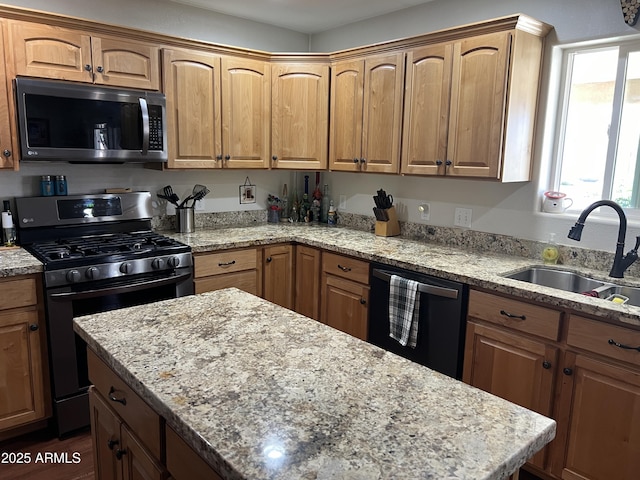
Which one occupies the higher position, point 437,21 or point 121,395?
point 437,21

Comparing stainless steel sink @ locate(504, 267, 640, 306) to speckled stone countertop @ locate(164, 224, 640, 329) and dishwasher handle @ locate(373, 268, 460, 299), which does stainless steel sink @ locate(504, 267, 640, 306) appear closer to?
speckled stone countertop @ locate(164, 224, 640, 329)

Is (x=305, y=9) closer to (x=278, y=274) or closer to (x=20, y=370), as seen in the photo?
(x=278, y=274)

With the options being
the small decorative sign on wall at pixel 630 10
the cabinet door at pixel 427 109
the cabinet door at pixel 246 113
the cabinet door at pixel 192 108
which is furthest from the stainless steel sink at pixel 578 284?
the cabinet door at pixel 192 108

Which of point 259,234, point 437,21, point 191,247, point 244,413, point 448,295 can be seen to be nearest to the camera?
point 244,413

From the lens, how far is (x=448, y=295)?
2447 mm

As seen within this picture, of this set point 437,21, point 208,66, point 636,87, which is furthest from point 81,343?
point 636,87

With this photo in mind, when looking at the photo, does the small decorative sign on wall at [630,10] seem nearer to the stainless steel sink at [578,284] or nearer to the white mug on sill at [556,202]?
the white mug on sill at [556,202]

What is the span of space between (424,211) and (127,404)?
2.48 m

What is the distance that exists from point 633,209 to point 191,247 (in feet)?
8.09

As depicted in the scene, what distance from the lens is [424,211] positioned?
3371 mm

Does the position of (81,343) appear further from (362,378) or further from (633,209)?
(633,209)

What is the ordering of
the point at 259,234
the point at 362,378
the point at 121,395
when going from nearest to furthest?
1. the point at 362,378
2. the point at 121,395
3. the point at 259,234

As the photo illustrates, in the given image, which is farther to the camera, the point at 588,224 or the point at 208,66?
the point at 208,66

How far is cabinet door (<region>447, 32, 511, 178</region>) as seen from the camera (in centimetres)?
256
